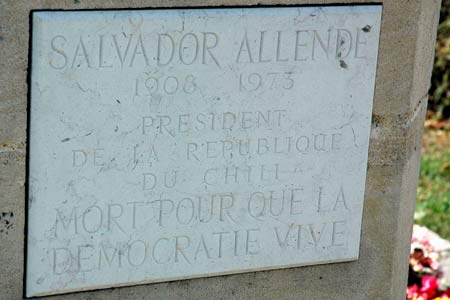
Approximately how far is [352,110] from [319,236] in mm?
420

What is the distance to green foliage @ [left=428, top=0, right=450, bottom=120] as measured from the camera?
8266 mm

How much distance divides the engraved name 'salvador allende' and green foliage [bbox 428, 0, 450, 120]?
502 cm

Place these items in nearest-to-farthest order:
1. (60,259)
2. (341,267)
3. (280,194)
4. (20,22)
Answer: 1. (20,22)
2. (60,259)
3. (280,194)
4. (341,267)

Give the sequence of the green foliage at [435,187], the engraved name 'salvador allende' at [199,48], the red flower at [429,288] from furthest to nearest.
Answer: the green foliage at [435,187], the red flower at [429,288], the engraved name 'salvador allende' at [199,48]

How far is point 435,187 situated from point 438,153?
757 millimetres

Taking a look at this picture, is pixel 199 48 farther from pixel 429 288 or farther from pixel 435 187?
pixel 435 187

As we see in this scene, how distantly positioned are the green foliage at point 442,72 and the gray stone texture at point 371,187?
4.56 m

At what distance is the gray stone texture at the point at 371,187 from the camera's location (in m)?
3.04

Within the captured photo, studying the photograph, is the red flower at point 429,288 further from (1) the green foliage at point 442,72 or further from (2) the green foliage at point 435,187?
(1) the green foliage at point 442,72

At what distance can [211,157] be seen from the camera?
3.26 metres

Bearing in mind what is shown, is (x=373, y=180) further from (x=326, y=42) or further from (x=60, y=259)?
(x=60, y=259)

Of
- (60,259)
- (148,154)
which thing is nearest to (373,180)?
(148,154)

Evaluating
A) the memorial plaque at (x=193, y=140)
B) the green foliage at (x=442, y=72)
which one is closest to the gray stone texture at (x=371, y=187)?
the memorial plaque at (x=193, y=140)

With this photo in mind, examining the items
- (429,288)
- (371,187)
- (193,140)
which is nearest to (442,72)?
(429,288)
